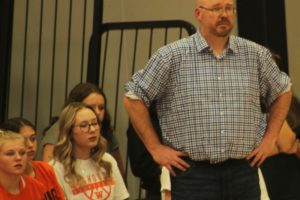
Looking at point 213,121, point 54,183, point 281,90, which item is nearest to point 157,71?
point 213,121

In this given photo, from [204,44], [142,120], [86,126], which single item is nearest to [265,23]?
[86,126]

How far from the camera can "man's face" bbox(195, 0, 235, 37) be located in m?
2.87

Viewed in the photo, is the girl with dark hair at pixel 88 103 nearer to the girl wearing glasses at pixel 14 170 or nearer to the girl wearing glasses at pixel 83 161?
the girl wearing glasses at pixel 83 161

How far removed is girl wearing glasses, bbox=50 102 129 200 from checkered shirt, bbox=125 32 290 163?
0.75 meters

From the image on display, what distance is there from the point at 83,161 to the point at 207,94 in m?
1.06

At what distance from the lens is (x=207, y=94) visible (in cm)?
287

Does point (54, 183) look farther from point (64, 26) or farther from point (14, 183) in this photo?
point (64, 26)

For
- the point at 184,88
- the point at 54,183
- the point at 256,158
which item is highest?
the point at 184,88

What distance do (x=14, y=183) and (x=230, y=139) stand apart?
102 centimetres

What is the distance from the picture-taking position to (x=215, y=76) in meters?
2.88

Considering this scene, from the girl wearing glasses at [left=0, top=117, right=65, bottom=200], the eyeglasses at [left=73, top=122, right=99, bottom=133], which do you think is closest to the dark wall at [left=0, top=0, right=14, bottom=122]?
the girl wearing glasses at [left=0, top=117, right=65, bottom=200]

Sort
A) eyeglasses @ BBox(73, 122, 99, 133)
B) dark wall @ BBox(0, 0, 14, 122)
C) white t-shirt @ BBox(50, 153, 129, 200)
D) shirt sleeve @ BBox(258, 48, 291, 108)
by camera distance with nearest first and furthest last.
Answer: shirt sleeve @ BBox(258, 48, 291, 108)
white t-shirt @ BBox(50, 153, 129, 200)
eyeglasses @ BBox(73, 122, 99, 133)
dark wall @ BBox(0, 0, 14, 122)

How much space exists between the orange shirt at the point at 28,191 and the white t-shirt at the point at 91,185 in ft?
0.89

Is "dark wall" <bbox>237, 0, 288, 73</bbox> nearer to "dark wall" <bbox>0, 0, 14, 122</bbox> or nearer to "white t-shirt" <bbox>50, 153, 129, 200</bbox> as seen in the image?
"dark wall" <bbox>0, 0, 14, 122</bbox>
